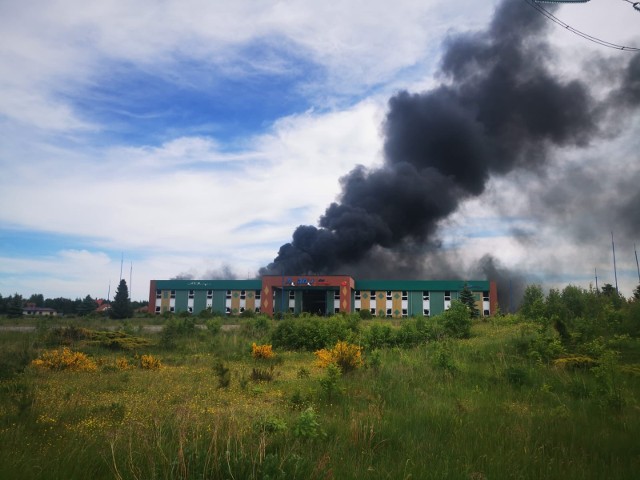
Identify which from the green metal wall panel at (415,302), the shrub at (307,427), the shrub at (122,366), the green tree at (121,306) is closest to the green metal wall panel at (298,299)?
the green metal wall panel at (415,302)

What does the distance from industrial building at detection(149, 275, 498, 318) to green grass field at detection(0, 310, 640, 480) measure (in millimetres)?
49408

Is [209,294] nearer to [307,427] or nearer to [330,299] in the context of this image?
[330,299]

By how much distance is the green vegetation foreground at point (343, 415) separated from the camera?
4.60 m

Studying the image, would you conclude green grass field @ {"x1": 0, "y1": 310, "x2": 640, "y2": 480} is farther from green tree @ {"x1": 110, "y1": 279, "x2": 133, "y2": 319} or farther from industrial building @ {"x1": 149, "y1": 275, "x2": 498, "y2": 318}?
green tree @ {"x1": 110, "y1": 279, "x2": 133, "y2": 319}

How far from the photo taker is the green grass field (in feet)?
14.9

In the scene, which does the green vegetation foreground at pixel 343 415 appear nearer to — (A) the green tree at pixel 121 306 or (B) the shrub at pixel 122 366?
(B) the shrub at pixel 122 366

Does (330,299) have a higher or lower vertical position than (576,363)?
higher

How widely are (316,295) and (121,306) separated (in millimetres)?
26531

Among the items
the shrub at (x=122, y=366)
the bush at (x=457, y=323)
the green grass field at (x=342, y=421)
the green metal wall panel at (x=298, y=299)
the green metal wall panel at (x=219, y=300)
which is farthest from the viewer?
the green metal wall panel at (x=219, y=300)

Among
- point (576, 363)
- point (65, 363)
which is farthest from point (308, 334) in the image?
point (576, 363)

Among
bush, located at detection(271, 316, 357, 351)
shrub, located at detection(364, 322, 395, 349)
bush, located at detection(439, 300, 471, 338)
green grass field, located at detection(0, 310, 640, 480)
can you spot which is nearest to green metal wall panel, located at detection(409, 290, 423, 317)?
bush, located at detection(439, 300, 471, 338)

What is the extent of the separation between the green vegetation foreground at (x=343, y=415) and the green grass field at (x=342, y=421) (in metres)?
0.03

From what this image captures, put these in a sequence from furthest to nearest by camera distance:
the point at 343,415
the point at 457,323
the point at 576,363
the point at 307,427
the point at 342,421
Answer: the point at 457,323
the point at 576,363
the point at 343,415
the point at 342,421
the point at 307,427

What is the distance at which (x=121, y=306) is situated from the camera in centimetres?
6312
